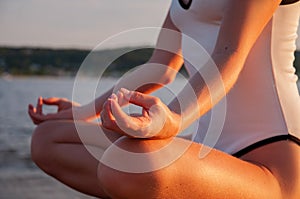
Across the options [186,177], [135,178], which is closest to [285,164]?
[186,177]

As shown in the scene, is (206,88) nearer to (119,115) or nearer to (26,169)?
(119,115)

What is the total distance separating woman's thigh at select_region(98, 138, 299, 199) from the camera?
6.54 ft

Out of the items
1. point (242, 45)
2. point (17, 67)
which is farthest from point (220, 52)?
point (17, 67)

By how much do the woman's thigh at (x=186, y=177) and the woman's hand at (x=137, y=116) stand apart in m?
0.12

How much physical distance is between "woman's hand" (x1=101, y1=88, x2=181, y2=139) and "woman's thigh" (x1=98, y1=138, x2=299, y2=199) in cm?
12

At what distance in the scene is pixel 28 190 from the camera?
6.30m

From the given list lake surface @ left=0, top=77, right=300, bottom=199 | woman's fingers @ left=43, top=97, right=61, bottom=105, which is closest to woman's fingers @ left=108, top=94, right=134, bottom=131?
lake surface @ left=0, top=77, right=300, bottom=199

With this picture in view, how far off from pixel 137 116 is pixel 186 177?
0.96ft

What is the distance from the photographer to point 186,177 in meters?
2.05

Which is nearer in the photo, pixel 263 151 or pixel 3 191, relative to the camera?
pixel 263 151

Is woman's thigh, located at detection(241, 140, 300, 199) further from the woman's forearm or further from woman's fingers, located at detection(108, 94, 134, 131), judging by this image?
woman's fingers, located at detection(108, 94, 134, 131)

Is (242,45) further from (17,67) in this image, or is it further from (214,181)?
(17,67)

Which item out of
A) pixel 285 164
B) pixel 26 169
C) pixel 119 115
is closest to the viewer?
pixel 119 115

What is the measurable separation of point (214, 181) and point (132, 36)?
24.5 inches
